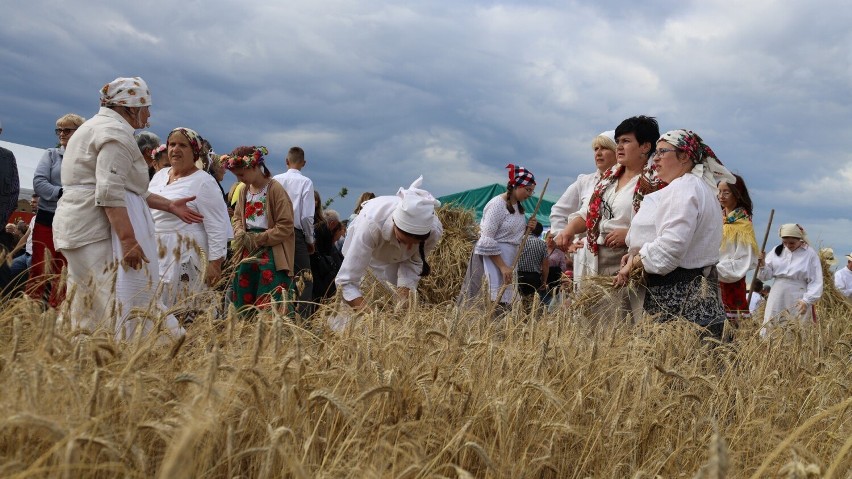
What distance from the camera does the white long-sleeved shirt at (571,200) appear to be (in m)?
5.79

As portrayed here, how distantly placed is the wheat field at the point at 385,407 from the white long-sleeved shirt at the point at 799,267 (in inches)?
181

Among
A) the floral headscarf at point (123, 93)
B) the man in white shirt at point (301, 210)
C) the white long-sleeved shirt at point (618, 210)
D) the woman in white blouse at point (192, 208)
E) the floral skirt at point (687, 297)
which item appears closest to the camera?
the floral headscarf at point (123, 93)

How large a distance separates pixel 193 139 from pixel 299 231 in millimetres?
1828

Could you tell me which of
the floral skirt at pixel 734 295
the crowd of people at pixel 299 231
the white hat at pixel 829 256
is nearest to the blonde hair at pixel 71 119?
the crowd of people at pixel 299 231

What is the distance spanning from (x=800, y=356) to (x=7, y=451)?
12.3ft

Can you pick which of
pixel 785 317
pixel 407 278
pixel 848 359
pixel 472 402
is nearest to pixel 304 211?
pixel 407 278

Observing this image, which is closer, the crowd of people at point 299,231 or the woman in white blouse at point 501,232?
the crowd of people at point 299,231

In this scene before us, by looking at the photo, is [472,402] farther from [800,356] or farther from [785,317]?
[785,317]

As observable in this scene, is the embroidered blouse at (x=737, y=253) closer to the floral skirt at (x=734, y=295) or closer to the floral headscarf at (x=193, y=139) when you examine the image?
the floral skirt at (x=734, y=295)

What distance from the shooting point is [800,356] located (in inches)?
172

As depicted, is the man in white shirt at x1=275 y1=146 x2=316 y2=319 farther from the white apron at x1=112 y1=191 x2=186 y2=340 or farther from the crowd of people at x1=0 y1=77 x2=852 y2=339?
the white apron at x1=112 y1=191 x2=186 y2=340

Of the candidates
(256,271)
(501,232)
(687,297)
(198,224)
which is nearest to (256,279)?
(256,271)

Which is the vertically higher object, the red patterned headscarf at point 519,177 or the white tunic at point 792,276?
the red patterned headscarf at point 519,177

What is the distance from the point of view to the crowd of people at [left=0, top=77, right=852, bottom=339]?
3.85 meters
